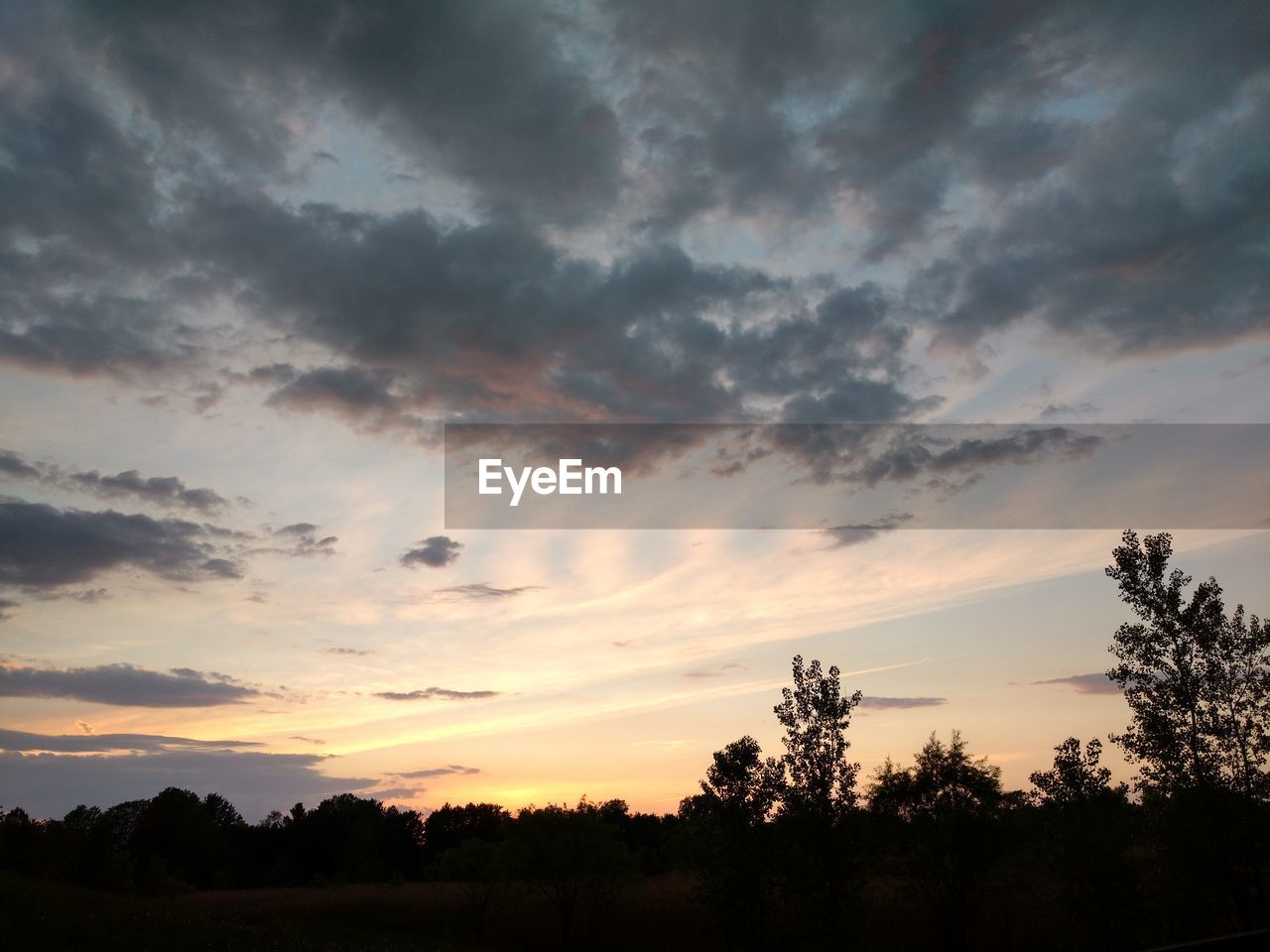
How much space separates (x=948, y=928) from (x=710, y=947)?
591 inches

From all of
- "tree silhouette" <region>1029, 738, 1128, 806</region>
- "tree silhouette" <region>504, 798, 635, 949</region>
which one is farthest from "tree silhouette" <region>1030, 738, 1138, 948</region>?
"tree silhouette" <region>504, 798, 635, 949</region>

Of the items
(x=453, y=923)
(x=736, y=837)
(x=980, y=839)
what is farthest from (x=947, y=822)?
(x=453, y=923)

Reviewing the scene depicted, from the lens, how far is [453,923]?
6350 centimetres

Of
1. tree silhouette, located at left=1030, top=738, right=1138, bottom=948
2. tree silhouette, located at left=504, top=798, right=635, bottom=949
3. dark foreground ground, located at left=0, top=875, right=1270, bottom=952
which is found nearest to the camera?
dark foreground ground, located at left=0, top=875, right=1270, bottom=952

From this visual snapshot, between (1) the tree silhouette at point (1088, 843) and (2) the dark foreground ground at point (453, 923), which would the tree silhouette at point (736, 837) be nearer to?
(2) the dark foreground ground at point (453, 923)

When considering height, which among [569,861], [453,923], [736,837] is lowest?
[453,923]

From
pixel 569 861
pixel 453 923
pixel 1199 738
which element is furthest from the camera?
pixel 453 923

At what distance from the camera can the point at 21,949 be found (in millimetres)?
22984

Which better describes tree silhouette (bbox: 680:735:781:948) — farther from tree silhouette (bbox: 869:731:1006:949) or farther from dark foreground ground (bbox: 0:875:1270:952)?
tree silhouette (bbox: 869:731:1006:949)

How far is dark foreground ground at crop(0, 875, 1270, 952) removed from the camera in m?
28.3

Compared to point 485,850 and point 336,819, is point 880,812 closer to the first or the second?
point 485,850

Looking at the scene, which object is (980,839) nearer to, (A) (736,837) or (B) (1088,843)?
(B) (1088,843)

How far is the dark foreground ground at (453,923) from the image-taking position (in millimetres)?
28266

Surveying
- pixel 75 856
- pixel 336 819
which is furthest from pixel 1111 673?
pixel 336 819
